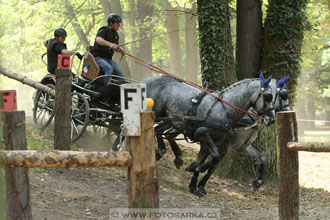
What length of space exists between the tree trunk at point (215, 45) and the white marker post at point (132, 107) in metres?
6.63

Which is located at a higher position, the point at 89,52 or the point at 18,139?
the point at 89,52

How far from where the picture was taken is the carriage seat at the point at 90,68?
9070 millimetres

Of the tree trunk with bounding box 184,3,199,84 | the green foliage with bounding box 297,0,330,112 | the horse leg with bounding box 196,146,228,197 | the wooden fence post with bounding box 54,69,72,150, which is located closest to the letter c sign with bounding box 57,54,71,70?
the wooden fence post with bounding box 54,69,72,150

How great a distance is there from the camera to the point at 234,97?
7758mm

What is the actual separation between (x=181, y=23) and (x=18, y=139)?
26566 mm

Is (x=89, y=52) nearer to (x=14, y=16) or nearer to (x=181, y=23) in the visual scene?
(x=14, y=16)

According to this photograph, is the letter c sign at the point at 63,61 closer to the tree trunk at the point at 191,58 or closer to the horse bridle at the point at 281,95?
the horse bridle at the point at 281,95

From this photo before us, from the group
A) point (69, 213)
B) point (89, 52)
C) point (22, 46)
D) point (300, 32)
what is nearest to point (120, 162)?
point (69, 213)

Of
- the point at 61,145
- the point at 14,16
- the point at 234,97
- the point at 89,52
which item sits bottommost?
the point at 61,145

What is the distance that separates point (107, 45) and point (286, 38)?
4.24 meters

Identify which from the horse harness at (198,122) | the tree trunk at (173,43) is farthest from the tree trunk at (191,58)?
the horse harness at (198,122)

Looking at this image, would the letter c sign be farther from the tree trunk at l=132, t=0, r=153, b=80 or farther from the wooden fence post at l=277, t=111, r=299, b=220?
the tree trunk at l=132, t=0, r=153, b=80

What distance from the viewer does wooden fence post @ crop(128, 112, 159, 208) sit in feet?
12.8

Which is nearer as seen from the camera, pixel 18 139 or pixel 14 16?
pixel 18 139
